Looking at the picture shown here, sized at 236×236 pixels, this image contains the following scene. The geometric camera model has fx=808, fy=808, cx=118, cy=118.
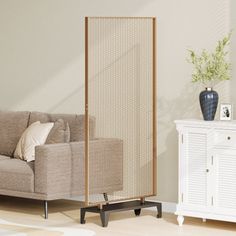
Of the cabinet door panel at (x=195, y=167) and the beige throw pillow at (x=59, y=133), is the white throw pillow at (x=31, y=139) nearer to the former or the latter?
the beige throw pillow at (x=59, y=133)

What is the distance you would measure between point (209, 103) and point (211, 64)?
0.45m

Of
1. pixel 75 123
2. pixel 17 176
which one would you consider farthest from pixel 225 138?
pixel 17 176

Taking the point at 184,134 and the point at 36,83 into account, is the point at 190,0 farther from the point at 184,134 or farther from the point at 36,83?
the point at 36,83

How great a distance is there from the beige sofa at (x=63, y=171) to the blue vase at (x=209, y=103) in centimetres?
93

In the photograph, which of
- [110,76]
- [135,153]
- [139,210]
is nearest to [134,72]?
[110,76]

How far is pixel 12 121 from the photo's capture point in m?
7.84

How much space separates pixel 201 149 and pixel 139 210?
936 millimetres

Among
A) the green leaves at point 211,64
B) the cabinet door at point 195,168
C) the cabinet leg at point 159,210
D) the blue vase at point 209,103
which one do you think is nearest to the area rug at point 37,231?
the cabinet leg at point 159,210

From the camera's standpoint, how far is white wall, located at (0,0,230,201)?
702 cm

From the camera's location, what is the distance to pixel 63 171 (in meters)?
7.00

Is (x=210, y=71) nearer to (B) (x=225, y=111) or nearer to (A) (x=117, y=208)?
(B) (x=225, y=111)

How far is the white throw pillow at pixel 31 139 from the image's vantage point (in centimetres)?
731

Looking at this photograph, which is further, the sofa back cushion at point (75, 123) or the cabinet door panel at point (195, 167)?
the sofa back cushion at point (75, 123)

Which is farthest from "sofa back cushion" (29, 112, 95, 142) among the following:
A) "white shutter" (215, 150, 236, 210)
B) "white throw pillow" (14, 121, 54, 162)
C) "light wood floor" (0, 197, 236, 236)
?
"white shutter" (215, 150, 236, 210)
